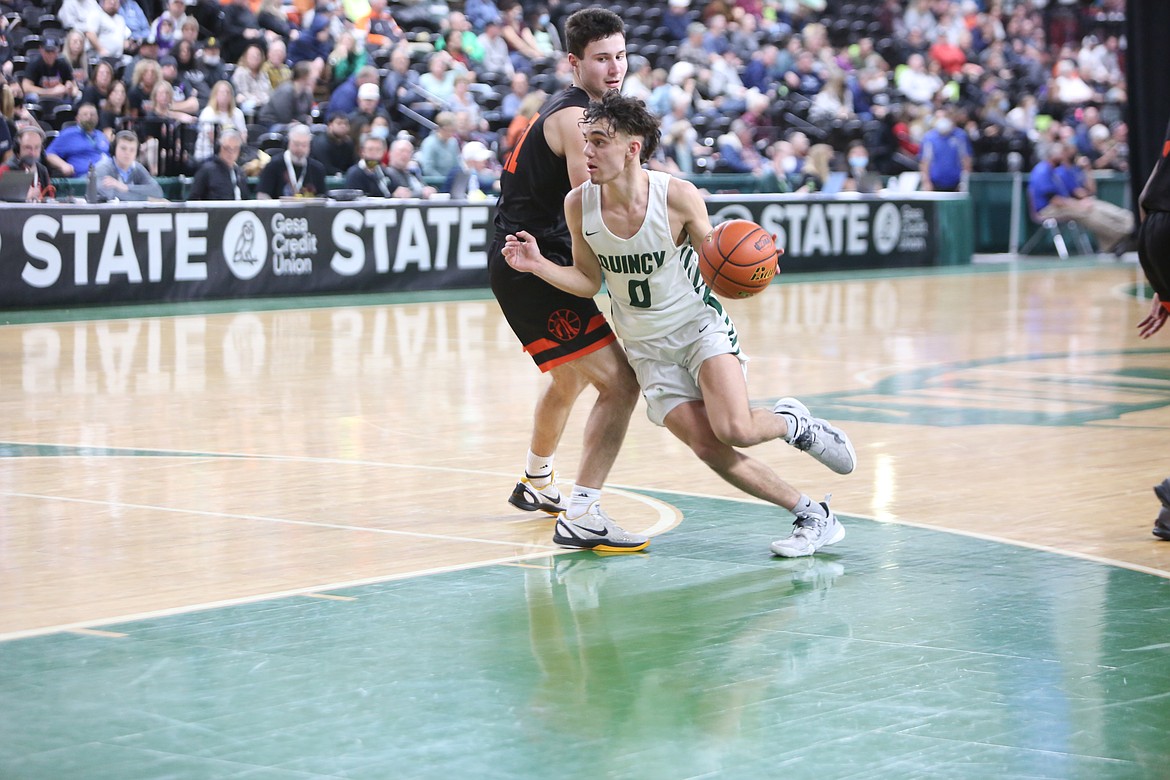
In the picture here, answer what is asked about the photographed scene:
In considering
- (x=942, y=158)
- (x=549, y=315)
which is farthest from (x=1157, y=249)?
(x=942, y=158)

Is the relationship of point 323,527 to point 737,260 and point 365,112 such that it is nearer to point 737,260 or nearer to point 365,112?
point 737,260

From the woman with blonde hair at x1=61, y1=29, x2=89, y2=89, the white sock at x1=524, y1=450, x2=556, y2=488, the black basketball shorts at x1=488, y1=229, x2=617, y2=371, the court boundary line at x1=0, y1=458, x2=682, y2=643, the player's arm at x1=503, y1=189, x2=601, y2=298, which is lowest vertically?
the court boundary line at x1=0, y1=458, x2=682, y2=643

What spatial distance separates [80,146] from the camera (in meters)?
16.6

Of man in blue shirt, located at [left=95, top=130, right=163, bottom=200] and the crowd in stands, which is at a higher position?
the crowd in stands

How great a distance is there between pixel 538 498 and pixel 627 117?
5.69 feet

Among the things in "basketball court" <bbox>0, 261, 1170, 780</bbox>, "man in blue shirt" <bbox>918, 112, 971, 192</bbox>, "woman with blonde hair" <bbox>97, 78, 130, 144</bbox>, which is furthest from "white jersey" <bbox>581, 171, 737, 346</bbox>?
"man in blue shirt" <bbox>918, 112, 971, 192</bbox>

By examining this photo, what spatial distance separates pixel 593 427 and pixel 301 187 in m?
11.5

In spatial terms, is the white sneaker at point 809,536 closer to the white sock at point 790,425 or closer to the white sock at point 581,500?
the white sock at point 790,425

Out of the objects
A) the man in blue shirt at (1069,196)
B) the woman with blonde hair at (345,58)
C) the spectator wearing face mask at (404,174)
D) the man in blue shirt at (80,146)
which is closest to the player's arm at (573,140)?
the man in blue shirt at (80,146)

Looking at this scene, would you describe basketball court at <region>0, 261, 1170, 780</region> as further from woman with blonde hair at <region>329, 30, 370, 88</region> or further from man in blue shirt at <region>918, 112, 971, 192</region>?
man in blue shirt at <region>918, 112, 971, 192</region>

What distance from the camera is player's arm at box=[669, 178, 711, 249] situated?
6.06 metres

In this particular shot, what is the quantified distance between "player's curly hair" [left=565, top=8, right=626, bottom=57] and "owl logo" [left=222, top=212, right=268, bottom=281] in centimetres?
1077

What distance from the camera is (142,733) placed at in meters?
3.97

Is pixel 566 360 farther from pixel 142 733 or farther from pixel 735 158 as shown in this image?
pixel 735 158
